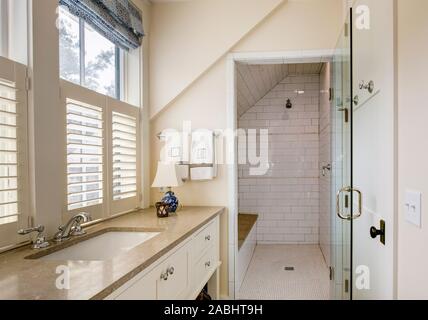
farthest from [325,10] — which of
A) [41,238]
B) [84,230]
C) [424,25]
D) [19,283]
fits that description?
[19,283]

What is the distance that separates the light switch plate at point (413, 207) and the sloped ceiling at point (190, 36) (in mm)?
2125

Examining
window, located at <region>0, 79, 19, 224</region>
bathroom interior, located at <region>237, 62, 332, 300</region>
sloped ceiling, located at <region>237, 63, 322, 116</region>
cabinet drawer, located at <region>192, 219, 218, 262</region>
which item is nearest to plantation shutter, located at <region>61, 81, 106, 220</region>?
window, located at <region>0, 79, 19, 224</region>

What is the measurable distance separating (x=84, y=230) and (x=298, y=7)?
2354 mm

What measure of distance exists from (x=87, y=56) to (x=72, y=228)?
1118 mm

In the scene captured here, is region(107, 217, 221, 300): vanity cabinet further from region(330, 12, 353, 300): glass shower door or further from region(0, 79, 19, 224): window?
region(330, 12, 353, 300): glass shower door

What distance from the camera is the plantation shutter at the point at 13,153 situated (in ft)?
5.21

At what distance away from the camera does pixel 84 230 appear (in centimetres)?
209

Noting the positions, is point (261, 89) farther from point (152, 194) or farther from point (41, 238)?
point (41, 238)

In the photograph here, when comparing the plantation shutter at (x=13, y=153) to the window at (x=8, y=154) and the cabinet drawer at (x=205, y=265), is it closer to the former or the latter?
the window at (x=8, y=154)

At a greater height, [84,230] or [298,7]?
[298,7]

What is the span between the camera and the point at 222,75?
10.3ft

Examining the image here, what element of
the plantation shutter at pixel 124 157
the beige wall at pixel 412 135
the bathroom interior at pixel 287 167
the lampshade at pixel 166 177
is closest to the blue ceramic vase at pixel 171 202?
the lampshade at pixel 166 177

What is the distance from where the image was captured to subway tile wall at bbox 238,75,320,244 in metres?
5.26
